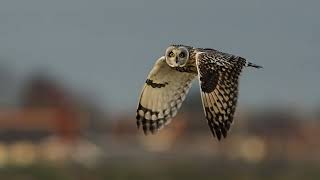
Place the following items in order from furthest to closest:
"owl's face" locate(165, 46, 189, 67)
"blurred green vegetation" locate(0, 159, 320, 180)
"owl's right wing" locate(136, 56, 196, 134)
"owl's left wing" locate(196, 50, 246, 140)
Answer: "blurred green vegetation" locate(0, 159, 320, 180) → "owl's right wing" locate(136, 56, 196, 134) → "owl's face" locate(165, 46, 189, 67) → "owl's left wing" locate(196, 50, 246, 140)

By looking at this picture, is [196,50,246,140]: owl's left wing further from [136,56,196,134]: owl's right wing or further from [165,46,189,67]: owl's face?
[136,56,196,134]: owl's right wing

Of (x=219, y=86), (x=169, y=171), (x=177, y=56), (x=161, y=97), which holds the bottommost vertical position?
(x=169, y=171)

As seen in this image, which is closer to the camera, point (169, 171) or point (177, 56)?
point (177, 56)

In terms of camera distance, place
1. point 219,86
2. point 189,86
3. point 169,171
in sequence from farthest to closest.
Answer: point 169,171
point 189,86
point 219,86

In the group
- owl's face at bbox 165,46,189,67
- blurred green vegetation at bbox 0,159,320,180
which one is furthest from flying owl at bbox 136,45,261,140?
blurred green vegetation at bbox 0,159,320,180

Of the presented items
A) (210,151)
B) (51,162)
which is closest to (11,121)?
(210,151)

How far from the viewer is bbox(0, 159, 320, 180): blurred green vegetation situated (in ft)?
123

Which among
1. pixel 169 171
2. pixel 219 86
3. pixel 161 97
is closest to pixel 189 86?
pixel 161 97

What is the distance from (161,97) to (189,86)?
0.25m

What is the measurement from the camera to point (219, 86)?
1140 cm

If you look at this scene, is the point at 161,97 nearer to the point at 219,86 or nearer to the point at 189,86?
the point at 189,86

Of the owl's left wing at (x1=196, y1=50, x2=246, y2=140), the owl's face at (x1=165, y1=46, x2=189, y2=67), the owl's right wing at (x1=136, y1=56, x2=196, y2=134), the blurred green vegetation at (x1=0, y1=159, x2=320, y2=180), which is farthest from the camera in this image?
the blurred green vegetation at (x1=0, y1=159, x2=320, y2=180)

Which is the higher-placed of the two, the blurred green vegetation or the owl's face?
the owl's face

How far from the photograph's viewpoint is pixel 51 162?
147 ft
